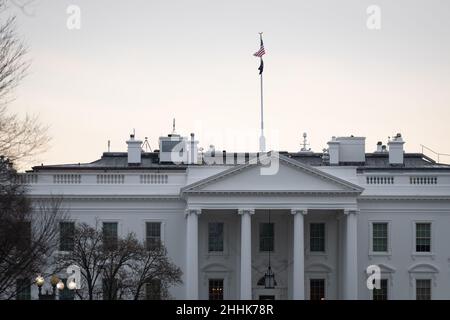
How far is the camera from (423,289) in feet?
218

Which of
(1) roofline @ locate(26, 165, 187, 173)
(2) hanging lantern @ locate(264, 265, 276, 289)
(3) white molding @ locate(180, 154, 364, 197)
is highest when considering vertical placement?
(1) roofline @ locate(26, 165, 187, 173)

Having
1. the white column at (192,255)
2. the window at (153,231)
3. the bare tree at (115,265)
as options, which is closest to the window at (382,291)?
the white column at (192,255)

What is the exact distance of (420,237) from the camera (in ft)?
219

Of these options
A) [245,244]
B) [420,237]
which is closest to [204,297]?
[245,244]

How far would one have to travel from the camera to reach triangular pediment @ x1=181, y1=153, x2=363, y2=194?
64250 millimetres

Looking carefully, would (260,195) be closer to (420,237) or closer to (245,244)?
(245,244)

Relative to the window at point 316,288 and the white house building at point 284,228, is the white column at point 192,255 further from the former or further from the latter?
the window at point 316,288

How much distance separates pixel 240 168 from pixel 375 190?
345 inches

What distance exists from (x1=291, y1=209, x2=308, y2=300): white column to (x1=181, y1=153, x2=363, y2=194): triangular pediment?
146cm

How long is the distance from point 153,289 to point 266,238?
993cm

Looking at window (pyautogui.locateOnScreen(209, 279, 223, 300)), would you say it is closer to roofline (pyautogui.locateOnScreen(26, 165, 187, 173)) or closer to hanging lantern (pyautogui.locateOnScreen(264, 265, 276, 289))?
hanging lantern (pyautogui.locateOnScreen(264, 265, 276, 289))

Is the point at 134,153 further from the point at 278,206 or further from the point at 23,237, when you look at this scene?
the point at 23,237

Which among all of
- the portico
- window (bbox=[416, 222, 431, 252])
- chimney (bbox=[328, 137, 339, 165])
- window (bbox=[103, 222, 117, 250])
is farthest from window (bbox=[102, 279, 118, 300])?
chimney (bbox=[328, 137, 339, 165])

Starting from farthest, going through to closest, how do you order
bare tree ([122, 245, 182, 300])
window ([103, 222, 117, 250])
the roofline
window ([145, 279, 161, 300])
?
the roofline → window ([145, 279, 161, 300]) → bare tree ([122, 245, 182, 300]) → window ([103, 222, 117, 250])
